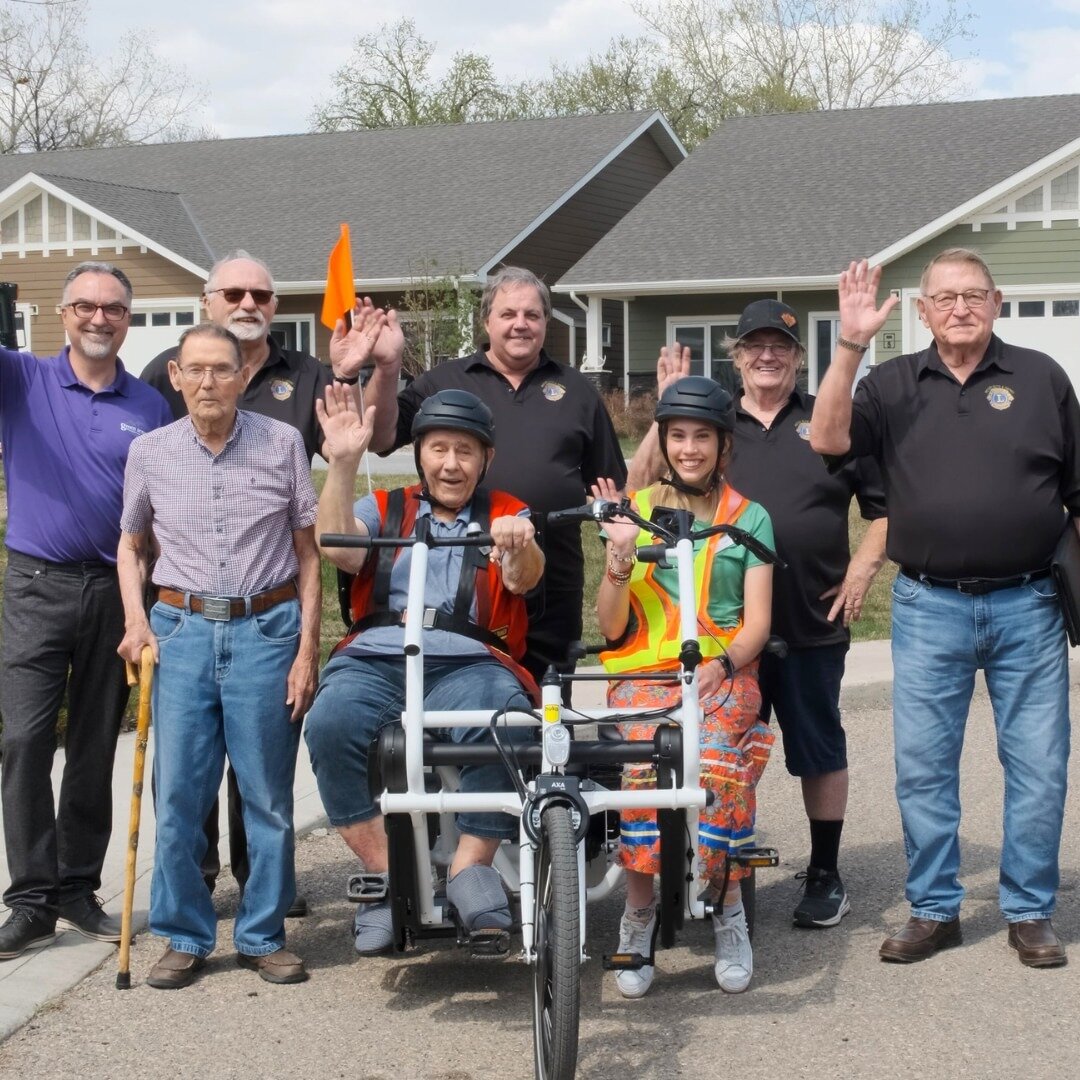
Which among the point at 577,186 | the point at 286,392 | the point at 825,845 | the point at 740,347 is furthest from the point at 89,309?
the point at 577,186

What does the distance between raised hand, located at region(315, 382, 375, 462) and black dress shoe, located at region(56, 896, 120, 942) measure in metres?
1.78

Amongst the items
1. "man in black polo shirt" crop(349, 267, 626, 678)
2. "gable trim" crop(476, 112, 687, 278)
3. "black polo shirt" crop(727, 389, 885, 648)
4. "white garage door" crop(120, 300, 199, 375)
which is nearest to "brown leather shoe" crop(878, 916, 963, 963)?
"black polo shirt" crop(727, 389, 885, 648)

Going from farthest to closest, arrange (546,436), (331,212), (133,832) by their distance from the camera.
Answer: (331,212), (546,436), (133,832)

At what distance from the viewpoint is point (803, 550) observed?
5.88m

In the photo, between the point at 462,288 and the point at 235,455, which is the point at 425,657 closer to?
the point at 235,455

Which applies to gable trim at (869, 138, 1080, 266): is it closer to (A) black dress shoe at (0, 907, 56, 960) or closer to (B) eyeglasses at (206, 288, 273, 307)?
(B) eyeglasses at (206, 288, 273, 307)

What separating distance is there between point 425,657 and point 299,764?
9.77 ft

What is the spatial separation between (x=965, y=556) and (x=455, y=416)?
1.73 metres

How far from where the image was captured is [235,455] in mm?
5262

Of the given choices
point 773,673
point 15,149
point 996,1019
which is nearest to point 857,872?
point 773,673

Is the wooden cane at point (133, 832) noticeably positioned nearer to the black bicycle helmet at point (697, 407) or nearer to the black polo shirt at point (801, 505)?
the black bicycle helmet at point (697, 407)

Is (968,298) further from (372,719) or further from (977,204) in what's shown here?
(977,204)

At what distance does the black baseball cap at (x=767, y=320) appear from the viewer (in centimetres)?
588

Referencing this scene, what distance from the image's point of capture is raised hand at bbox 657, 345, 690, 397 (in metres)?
6.00
